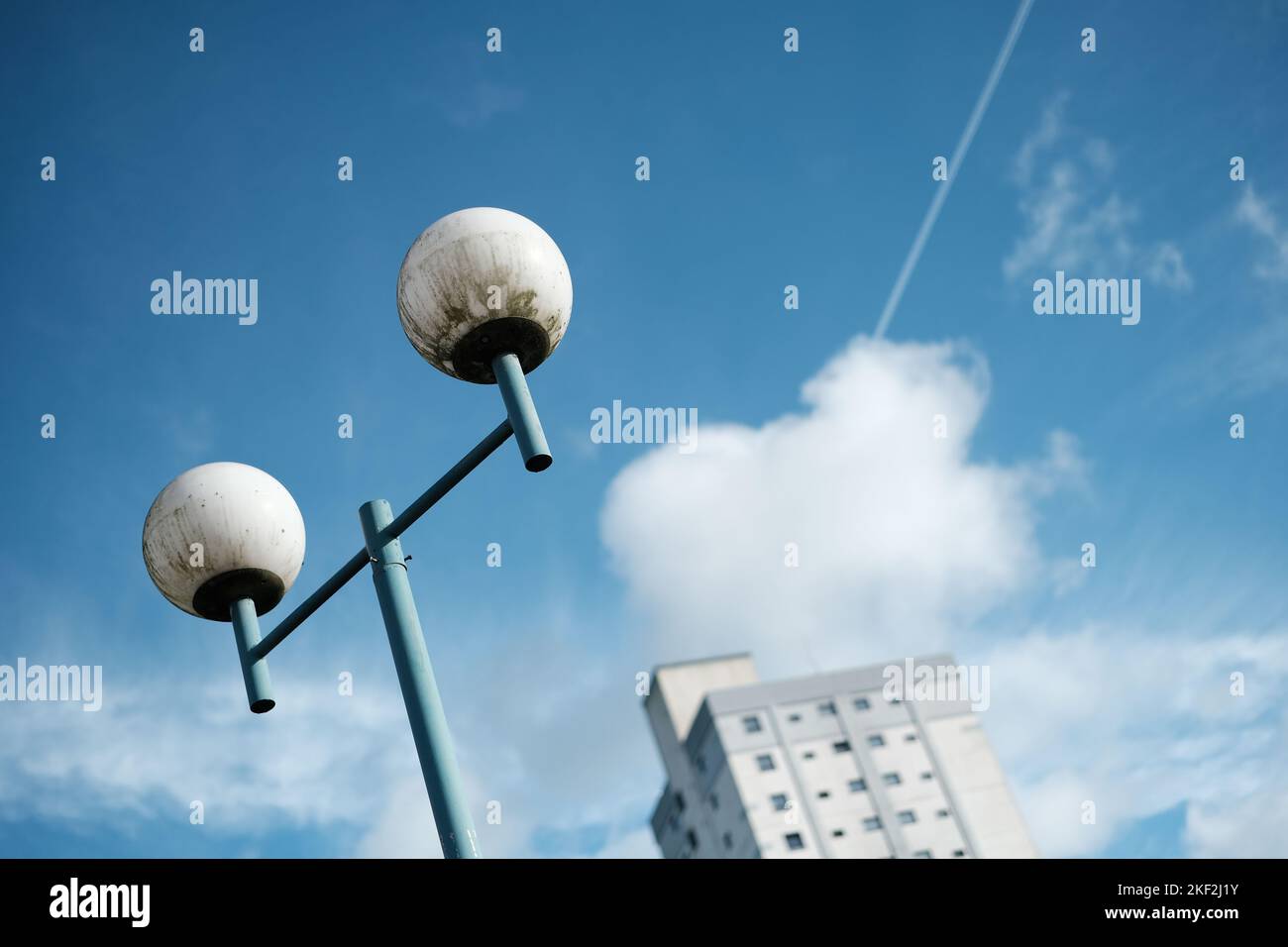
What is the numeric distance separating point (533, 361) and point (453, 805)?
1.78m

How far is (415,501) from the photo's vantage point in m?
4.79

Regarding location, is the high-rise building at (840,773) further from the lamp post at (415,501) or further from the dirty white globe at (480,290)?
the dirty white globe at (480,290)

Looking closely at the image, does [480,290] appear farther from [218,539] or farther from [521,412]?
[218,539]

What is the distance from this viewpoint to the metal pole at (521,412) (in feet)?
14.7

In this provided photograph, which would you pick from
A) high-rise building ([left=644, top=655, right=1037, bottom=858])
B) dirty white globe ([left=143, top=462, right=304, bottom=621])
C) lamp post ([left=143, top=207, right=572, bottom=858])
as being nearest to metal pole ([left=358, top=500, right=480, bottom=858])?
lamp post ([left=143, top=207, right=572, bottom=858])

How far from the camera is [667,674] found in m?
75.4

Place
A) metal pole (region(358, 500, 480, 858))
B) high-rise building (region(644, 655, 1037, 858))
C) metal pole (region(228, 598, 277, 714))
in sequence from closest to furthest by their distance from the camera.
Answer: metal pole (region(358, 500, 480, 858)), metal pole (region(228, 598, 277, 714)), high-rise building (region(644, 655, 1037, 858))

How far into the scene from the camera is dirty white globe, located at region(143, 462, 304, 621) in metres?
5.03

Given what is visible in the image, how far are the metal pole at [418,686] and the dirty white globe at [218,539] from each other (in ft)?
1.66

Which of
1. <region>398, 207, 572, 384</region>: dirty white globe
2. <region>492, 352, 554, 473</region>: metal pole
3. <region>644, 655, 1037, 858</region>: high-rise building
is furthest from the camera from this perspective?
<region>644, 655, 1037, 858</region>: high-rise building

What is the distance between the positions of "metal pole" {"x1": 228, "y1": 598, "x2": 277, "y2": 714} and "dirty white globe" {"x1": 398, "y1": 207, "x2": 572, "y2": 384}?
1344 mm

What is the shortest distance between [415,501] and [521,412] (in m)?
0.58

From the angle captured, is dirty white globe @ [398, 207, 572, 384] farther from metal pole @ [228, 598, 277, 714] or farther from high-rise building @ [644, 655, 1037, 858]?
high-rise building @ [644, 655, 1037, 858]
